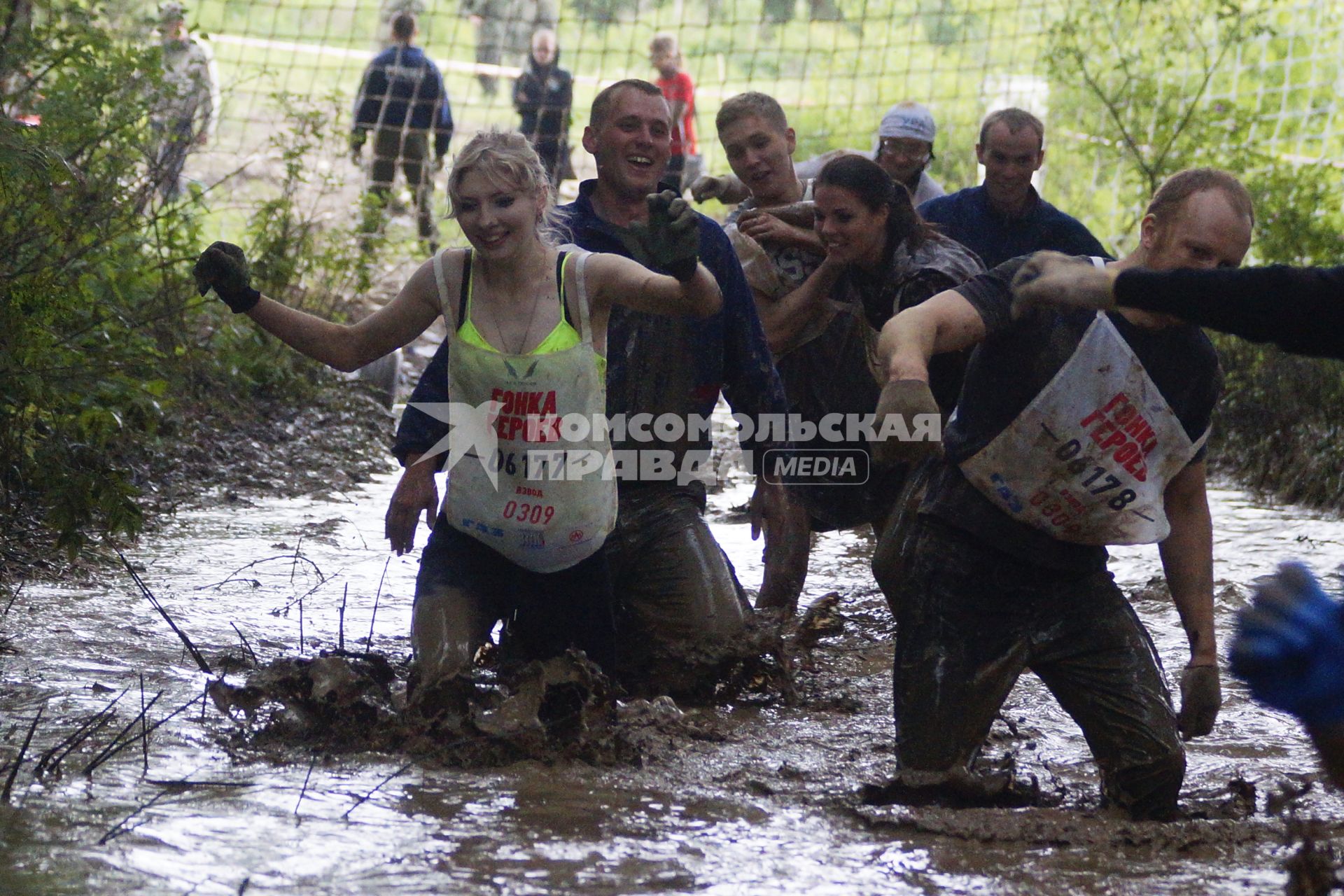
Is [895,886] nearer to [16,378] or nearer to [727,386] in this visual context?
[727,386]

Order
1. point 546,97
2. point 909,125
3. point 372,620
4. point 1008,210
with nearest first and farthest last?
point 372,620, point 1008,210, point 909,125, point 546,97

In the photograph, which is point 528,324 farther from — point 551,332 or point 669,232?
point 669,232

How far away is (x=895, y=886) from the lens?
330 centimetres

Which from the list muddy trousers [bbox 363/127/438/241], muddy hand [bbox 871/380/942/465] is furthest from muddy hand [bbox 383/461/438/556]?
muddy trousers [bbox 363/127/438/241]

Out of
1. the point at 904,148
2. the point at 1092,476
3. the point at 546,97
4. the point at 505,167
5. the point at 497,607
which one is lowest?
the point at 497,607

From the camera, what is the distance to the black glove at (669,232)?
12.2ft

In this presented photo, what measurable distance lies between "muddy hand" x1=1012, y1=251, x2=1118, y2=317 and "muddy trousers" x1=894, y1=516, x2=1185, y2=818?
0.87 metres

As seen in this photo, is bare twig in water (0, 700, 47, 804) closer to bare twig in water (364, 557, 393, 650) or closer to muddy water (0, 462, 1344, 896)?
muddy water (0, 462, 1344, 896)

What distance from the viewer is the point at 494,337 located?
4199mm

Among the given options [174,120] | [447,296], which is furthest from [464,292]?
[174,120]

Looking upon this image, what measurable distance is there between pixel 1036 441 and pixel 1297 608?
1.33 m

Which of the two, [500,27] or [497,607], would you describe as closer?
[497,607]

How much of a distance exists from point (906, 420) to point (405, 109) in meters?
10.9

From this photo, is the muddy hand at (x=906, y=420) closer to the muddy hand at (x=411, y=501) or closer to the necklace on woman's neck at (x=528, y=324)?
the necklace on woman's neck at (x=528, y=324)
